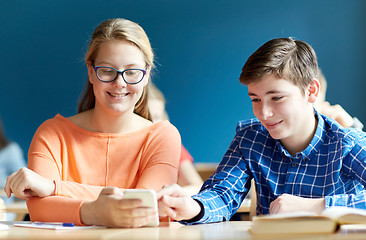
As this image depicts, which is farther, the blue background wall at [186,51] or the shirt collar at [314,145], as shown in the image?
the blue background wall at [186,51]

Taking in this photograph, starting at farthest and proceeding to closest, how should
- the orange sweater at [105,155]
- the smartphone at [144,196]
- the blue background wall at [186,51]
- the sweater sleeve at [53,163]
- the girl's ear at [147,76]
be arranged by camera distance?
the blue background wall at [186,51] → the girl's ear at [147,76] → the orange sweater at [105,155] → the sweater sleeve at [53,163] → the smartphone at [144,196]

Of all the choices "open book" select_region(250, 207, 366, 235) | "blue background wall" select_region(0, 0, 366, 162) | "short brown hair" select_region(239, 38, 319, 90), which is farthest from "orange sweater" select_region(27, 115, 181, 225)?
"blue background wall" select_region(0, 0, 366, 162)

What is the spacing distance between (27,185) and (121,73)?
0.46 m

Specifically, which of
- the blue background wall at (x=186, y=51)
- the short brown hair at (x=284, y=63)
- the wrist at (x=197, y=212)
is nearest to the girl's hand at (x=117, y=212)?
the wrist at (x=197, y=212)

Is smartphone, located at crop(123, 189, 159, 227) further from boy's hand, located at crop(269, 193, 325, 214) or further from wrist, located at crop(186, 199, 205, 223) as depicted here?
boy's hand, located at crop(269, 193, 325, 214)

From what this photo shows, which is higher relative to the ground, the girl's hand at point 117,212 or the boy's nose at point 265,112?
the boy's nose at point 265,112

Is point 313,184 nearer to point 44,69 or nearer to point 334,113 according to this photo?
point 334,113

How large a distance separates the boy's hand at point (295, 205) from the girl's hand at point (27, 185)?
2.05 feet

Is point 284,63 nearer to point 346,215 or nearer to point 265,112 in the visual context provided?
point 265,112

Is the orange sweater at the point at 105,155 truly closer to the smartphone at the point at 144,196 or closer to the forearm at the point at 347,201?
the smartphone at the point at 144,196

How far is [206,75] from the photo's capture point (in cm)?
444

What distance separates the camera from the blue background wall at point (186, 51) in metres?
4.20

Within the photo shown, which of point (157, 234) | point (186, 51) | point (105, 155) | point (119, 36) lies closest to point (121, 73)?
point (119, 36)

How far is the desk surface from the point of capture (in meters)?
0.87
